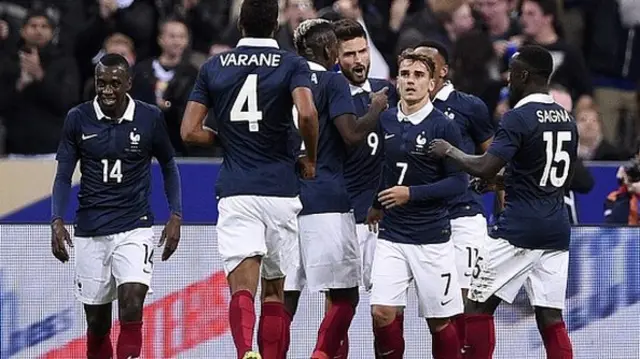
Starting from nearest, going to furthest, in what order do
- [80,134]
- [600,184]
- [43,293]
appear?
[80,134]
[43,293]
[600,184]

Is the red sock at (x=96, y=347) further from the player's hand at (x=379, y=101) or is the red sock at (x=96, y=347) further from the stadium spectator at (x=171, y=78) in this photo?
the stadium spectator at (x=171, y=78)

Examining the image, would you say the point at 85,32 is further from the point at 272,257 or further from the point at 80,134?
the point at 272,257

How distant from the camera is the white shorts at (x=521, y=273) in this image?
11805mm

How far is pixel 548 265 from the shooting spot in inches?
467

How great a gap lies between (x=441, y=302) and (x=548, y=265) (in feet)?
2.41

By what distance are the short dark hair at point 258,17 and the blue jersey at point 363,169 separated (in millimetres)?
1369

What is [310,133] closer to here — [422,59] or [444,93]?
[422,59]

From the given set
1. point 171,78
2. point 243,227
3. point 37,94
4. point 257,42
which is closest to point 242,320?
point 243,227

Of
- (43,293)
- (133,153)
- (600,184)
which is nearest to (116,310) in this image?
(43,293)

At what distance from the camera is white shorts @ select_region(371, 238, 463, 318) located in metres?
11.8

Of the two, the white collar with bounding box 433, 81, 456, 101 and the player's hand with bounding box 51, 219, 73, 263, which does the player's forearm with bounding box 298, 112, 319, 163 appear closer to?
the white collar with bounding box 433, 81, 456, 101

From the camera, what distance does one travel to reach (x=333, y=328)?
39.7 ft

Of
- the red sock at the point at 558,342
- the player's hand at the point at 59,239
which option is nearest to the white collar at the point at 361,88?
the red sock at the point at 558,342

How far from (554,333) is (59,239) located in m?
3.30
